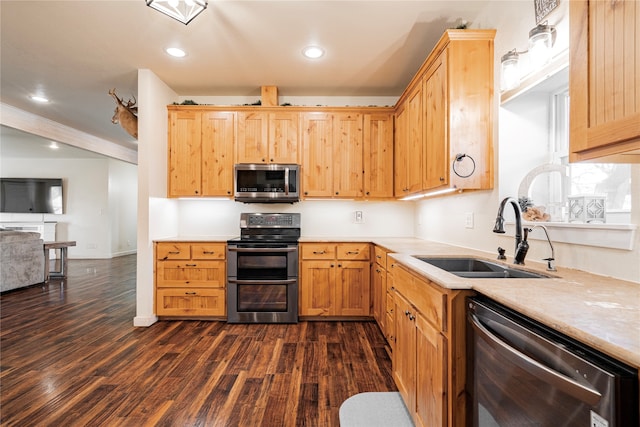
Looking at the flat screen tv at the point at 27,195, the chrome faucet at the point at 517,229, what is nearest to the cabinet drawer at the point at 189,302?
the chrome faucet at the point at 517,229

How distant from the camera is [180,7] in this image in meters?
2.08

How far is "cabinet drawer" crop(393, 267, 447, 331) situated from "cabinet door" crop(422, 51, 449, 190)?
0.84 metres

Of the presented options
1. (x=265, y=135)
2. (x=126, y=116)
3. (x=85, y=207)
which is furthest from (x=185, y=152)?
(x=85, y=207)

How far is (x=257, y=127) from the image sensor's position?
3494 millimetres

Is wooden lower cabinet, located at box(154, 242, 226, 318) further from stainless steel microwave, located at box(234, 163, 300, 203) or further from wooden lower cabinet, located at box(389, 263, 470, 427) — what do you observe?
wooden lower cabinet, located at box(389, 263, 470, 427)

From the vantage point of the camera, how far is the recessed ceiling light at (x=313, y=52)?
9.00ft

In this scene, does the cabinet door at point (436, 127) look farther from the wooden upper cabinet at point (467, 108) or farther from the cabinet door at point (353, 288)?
the cabinet door at point (353, 288)

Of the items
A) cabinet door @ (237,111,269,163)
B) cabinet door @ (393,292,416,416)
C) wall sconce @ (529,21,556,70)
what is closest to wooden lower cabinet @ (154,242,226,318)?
cabinet door @ (237,111,269,163)

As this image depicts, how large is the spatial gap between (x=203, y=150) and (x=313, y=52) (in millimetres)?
1664

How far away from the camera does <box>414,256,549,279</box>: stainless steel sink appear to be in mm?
1523

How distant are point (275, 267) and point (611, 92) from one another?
2.84 metres

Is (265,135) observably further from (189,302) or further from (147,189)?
(189,302)

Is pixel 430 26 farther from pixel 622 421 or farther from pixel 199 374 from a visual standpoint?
pixel 199 374

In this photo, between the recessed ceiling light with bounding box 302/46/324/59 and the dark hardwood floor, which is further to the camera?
the recessed ceiling light with bounding box 302/46/324/59
